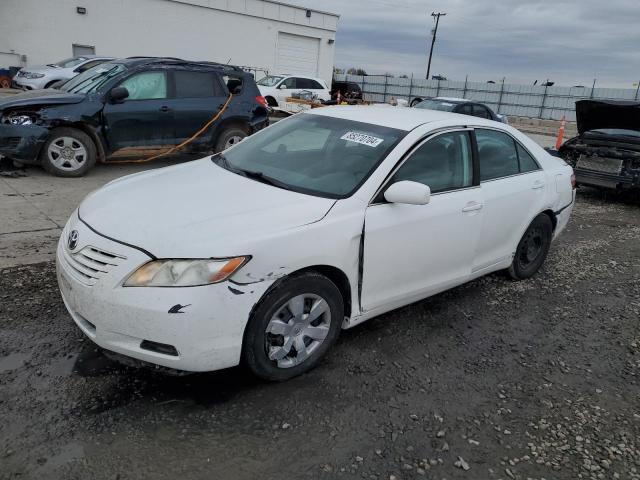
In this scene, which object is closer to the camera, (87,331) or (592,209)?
(87,331)

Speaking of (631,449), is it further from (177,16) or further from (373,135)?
(177,16)

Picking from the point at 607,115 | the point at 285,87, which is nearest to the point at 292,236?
the point at 607,115

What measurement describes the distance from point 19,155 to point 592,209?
8746 mm

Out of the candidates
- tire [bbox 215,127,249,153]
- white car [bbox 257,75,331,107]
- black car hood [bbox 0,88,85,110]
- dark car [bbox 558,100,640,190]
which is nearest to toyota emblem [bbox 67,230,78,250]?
black car hood [bbox 0,88,85,110]

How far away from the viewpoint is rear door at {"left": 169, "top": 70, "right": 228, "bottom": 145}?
802 cm

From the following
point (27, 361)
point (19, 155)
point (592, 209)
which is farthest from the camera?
point (592, 209)

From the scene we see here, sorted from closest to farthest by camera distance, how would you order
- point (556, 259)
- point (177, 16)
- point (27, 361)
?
point (27, 361)
point (556, 259)
point (177, 16)

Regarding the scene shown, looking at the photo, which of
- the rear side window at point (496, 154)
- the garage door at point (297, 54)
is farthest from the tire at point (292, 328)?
the garage door at point (297, 54)

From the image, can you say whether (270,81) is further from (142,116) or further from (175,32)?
(142,116)

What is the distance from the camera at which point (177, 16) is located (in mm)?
24984

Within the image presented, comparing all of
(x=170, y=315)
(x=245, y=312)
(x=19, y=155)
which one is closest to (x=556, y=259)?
(x=245, y=312)

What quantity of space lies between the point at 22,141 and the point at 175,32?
2089 cm

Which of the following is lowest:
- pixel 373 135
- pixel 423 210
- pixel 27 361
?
pixel 27 361

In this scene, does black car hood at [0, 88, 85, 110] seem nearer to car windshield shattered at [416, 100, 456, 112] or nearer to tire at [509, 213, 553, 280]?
tire at [509, 213, 553, 280]
